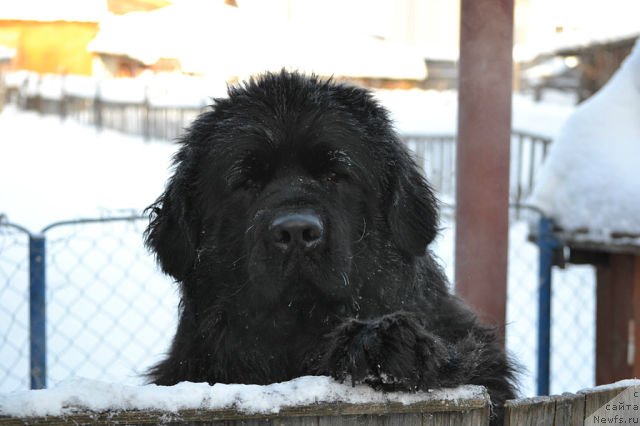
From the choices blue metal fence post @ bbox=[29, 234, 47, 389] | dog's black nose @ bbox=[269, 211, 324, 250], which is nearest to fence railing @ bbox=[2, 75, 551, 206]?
blue metal fence post @ bbox=[29, 234, 47, 389]

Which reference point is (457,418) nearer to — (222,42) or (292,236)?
(292,236)

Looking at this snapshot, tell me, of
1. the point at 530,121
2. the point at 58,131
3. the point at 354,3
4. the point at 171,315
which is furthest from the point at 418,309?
the point at 354,3

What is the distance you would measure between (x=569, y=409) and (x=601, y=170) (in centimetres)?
236

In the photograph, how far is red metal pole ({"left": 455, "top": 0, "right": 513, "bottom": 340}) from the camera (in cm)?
334

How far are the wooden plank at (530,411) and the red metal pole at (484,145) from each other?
69.8 inches

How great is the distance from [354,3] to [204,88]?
5102 mm

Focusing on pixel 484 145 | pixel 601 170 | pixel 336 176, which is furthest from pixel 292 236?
pixel 601 170

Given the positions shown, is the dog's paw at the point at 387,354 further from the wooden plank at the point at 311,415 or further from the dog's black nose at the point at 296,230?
the dog's black nose at the point at 296,230

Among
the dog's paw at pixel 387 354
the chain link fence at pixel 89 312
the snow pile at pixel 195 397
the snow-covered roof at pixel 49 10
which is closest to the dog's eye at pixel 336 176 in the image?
the dog's paw at pixel 387 354

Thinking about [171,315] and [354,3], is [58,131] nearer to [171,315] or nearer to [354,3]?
[354,3]

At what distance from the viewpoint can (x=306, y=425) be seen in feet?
4.75

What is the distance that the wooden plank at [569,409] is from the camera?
1.57 meters

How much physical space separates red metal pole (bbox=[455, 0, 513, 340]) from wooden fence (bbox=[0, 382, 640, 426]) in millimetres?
1724

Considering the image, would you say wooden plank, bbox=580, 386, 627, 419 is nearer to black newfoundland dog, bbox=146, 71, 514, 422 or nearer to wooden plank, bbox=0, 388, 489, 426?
wooden plank, bbox=0, 388, 489, 426
